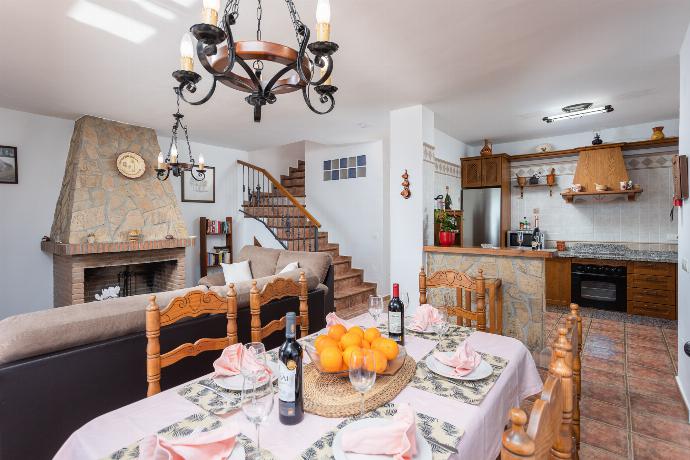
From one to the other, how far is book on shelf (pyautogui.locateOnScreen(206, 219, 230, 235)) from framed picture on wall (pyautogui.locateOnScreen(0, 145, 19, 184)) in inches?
94.8

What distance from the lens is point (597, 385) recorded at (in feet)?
8.95

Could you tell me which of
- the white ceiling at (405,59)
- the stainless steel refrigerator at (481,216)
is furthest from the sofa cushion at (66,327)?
the stainless steel refrigerator at (481,216)

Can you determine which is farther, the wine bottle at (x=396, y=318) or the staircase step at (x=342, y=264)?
the staircase step at (x=342, y=264)

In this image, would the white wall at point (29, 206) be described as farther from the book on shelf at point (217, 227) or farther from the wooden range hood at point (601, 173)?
the wooden range hood at point (601, 173)

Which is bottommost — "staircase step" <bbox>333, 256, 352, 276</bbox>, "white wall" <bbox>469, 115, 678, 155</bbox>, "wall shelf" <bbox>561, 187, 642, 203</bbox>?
"staircase step" <bbox>333, 256, 352, 276</bbox>

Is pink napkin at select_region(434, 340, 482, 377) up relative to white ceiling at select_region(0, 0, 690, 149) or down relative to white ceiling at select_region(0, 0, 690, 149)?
down

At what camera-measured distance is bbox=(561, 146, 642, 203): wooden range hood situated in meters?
4.67

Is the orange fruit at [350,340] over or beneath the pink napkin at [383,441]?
over

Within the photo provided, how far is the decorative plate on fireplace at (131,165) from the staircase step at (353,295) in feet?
10.9

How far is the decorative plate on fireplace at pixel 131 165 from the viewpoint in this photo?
4770 mm

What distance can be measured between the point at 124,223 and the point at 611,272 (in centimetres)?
643

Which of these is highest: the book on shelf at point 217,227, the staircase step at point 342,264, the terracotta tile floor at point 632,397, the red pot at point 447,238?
the book on shelf at point 217,227

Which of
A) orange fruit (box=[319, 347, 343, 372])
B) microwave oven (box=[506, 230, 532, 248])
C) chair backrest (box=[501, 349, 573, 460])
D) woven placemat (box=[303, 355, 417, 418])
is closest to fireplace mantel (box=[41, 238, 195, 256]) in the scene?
woven placemat (box=[303, 355, 417, 418])

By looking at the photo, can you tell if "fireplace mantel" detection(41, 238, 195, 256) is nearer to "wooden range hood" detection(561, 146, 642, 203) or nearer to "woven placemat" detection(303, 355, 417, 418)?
"woven placemat" detection(303, 355, 417, 418)
